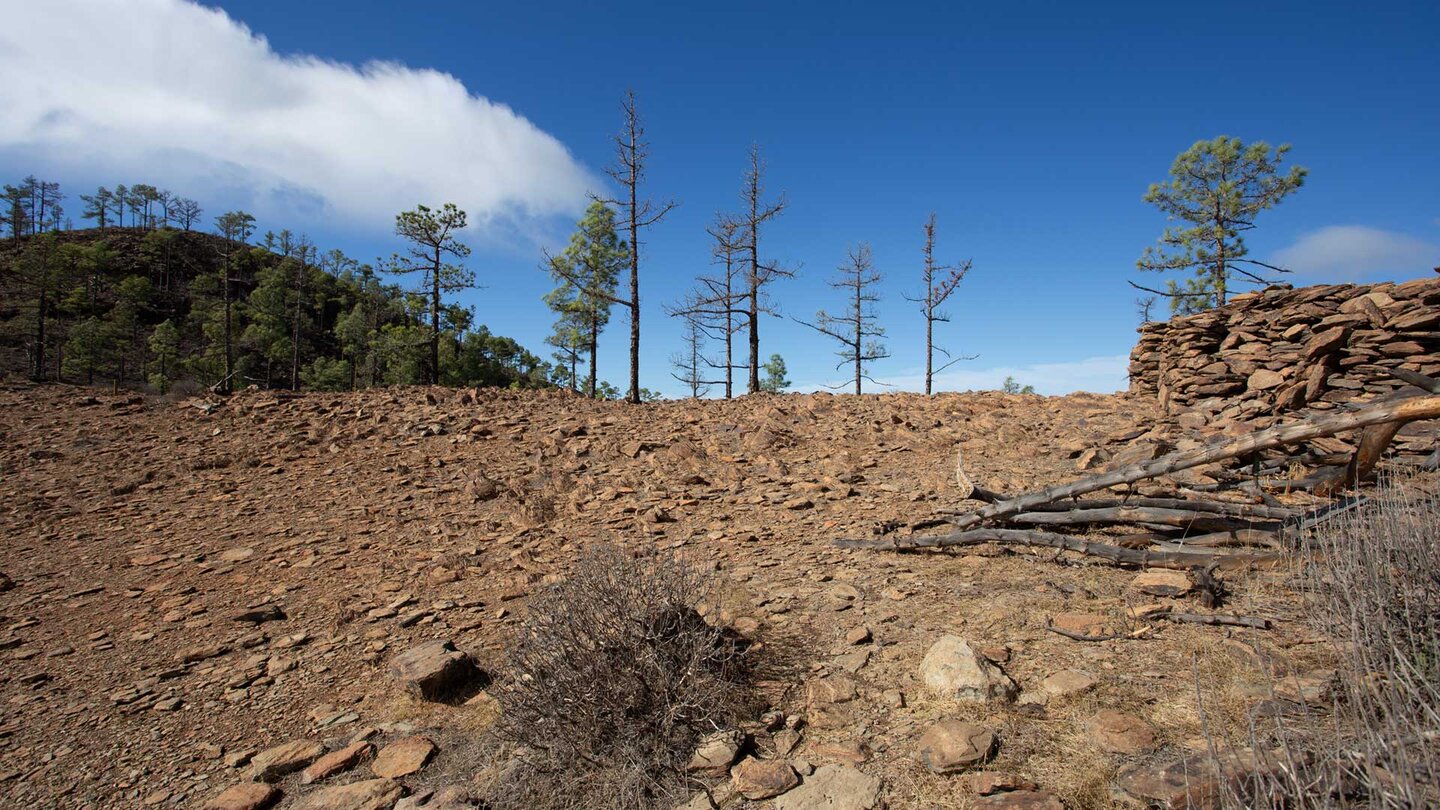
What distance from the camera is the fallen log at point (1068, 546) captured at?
4.14 metres

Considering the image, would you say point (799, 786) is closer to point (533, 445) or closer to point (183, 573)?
point (183, 573)

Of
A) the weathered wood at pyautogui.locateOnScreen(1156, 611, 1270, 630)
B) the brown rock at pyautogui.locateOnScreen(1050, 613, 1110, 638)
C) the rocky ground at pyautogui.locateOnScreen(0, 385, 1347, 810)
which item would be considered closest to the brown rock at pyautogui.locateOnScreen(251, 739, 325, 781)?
the rocky ground at pyautogui.locateOnScreen(0, 385, 1347, 810)

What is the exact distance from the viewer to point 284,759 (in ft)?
10.9

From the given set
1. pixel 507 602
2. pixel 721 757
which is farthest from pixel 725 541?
pixel 721 757

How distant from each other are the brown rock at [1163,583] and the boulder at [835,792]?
2722 mm

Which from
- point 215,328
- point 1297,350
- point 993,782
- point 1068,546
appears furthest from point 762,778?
point 215,328

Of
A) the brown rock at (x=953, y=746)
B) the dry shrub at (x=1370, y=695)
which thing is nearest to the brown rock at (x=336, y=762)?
the brown rock at (x=953, y=746)

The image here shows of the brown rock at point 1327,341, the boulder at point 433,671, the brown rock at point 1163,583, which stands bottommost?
the boulder at point 433,671

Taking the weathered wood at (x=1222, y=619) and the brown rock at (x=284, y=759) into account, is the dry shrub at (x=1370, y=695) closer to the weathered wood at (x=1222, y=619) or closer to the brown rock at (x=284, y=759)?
the weathered wood at (x=1222, y=619)

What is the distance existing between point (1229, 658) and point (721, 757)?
276 cm

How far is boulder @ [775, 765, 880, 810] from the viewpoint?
2.49 m

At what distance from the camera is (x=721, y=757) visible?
283cm

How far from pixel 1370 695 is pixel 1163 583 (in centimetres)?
181

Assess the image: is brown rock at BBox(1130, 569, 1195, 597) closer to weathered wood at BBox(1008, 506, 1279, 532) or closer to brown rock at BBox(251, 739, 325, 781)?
weathered wood at BBox(1008, 506, 1279, 532)
